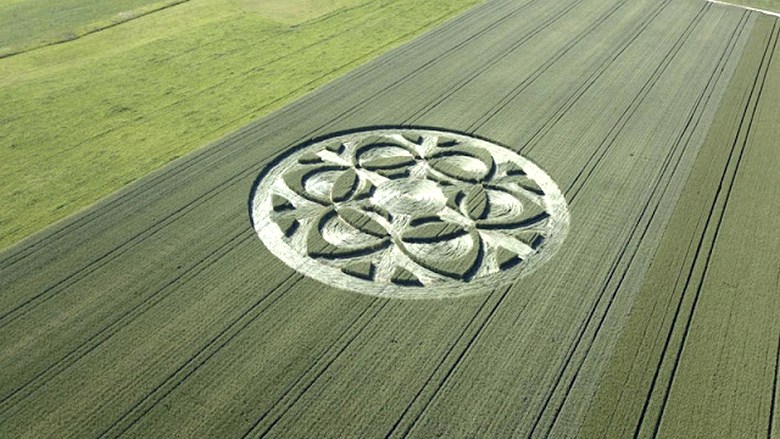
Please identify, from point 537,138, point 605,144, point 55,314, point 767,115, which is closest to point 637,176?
point 605,144

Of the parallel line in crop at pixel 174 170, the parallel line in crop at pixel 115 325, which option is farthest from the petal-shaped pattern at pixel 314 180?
the parallel line in crop at pixel 115 325

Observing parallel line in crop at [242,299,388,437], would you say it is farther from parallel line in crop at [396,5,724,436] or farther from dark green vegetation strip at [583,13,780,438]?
dark green vegetation strip at [583,13,780,438]

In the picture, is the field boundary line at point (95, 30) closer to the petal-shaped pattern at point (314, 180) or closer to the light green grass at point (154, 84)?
the light green grass at point (154, 84)

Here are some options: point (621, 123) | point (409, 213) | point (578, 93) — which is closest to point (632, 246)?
point (409, 213)

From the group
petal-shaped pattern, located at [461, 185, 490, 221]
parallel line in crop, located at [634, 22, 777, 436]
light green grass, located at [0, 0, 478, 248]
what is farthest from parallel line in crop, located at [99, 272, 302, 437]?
parallel line in crop, located at [634, 22, 777, 436]

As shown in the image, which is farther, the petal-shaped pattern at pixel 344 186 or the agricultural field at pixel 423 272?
the petal-shaped pattern at pixel 344 186

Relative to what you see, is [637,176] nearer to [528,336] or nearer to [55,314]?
[528,336]
